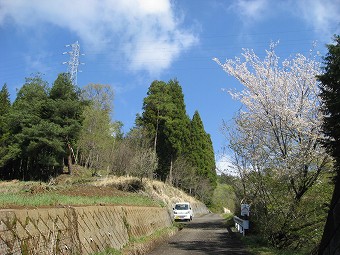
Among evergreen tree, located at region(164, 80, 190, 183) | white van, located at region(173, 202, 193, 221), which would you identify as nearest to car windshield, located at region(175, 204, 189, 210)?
white van, located at region(173, 202, 193, 221)

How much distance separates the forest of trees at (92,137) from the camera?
31734 mm

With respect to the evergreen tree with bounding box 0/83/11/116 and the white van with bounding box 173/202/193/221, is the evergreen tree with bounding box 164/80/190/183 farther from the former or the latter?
the evergreen tree with bounding box 0/83/11/116

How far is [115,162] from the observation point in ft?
108

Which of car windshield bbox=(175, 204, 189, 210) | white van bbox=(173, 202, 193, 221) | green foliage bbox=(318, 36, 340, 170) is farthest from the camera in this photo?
car windshield bbox=(175, 204, 189, 210)

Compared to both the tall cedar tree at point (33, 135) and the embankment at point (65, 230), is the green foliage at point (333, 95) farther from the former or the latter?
the tall cedar tree at point (33, 135)

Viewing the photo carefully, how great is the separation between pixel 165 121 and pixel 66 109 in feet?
39.8

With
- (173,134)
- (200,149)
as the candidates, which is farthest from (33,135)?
(200,149)

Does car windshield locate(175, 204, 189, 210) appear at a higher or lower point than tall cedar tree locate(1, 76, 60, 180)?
lower

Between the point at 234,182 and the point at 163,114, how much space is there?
22.1m

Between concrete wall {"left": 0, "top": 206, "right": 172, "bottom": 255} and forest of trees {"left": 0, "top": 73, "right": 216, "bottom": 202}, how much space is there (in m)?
20.1

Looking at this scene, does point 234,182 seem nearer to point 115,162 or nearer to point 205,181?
point 115,162

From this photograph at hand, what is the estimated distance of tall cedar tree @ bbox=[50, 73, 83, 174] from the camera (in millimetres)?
32500

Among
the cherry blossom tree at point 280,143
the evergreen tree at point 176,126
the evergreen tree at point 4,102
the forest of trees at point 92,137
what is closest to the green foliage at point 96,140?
the forest of trees at point 92,137

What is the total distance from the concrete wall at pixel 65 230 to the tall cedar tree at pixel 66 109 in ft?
73.3
